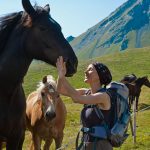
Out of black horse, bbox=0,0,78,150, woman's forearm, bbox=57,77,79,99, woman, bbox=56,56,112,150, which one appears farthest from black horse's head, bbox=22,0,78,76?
woman, bbox=56,56,112,150

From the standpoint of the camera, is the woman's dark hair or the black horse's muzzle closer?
the black horse's muzzle

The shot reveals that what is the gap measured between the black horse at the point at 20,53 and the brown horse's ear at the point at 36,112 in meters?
5.15

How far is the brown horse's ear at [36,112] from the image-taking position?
1210 centimetres

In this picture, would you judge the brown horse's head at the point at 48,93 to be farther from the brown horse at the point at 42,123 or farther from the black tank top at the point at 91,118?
the black tank top at the point at 91,118

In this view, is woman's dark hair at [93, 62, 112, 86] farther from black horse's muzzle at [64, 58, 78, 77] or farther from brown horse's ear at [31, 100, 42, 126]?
brown horse's ear at [31, 100, 42, 126]

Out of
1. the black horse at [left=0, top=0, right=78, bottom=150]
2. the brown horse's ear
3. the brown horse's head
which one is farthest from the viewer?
the brown horse's ear

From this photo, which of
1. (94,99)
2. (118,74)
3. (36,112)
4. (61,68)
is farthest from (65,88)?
(118,74)

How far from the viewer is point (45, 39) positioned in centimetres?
593

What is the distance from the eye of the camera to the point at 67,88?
5848mm

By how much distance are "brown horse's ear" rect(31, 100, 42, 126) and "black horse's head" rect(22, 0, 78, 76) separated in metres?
5.97

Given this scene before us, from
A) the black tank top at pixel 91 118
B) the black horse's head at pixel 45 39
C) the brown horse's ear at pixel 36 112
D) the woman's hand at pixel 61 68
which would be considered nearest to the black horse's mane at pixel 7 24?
the black horse's head at pixel 45 39

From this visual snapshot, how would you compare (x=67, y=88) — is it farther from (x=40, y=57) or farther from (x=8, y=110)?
(x=8, y=110)

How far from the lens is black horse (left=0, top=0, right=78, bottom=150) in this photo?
5.86m

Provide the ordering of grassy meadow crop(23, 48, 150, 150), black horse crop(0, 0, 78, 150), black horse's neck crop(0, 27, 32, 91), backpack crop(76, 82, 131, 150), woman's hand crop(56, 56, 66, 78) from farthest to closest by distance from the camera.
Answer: grassy meadow crop(23, 48, 150, 150)
black horse's neck crop(0, 27, 32, 91)
backpack crop(76, 82, 131, 150)
black horse crop(0, 0, 78, 150)
woman's hand crop(56, 56, 66, 78)
